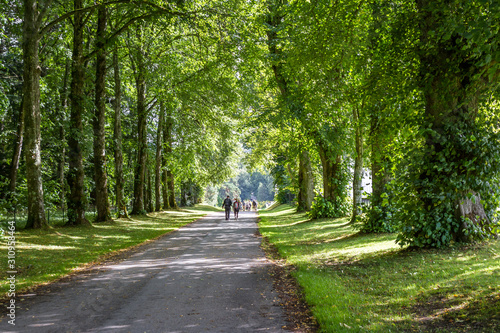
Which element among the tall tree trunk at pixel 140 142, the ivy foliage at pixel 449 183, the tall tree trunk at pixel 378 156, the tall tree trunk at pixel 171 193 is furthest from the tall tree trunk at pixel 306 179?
the tall tree trunk at pixel 171 193

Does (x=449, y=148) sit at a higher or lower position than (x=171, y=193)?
higher

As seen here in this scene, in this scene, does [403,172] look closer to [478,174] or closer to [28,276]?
[478,174]

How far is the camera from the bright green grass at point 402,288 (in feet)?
16.2

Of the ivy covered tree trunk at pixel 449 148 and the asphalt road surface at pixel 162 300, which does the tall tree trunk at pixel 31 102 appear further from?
the ivy covered tree trunk at pixel 449 148

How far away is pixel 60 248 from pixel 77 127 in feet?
24.1

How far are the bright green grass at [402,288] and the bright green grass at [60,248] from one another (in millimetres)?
5739

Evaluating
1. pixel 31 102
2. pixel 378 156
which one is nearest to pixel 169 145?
pixel 31 102

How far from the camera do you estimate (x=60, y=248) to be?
12.3 metres

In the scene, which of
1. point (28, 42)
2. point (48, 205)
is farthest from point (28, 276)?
point (48, 205)

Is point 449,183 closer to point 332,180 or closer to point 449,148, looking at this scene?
point 449,148

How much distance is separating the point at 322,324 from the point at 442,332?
147cm

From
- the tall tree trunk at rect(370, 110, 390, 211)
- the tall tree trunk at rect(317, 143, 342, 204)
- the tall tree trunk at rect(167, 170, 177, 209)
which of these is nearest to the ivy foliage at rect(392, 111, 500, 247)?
the tall tree trunk at rect(370, 110, 390, 211)

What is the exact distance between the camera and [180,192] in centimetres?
5456

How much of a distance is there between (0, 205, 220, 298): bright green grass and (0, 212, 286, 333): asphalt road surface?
956mm
